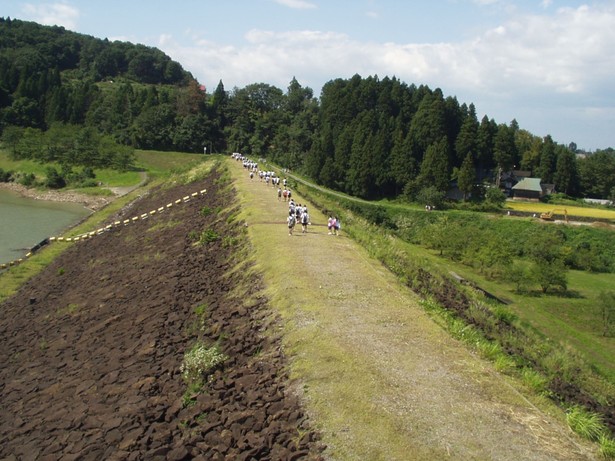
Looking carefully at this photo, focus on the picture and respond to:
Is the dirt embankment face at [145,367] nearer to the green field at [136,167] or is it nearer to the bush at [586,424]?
the bush at [586,424]

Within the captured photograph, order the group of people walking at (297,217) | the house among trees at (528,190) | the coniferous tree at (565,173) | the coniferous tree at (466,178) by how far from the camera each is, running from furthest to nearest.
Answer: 1. the coniferous tree at (565,173)
2. the house among trees at (528,190)
3. the coniferous tree at (466,178)
4. the group of people walking at (297,217)

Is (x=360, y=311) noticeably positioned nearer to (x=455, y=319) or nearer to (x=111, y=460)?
(x=455, y=319)

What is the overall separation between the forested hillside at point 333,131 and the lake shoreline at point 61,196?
10.1 metres

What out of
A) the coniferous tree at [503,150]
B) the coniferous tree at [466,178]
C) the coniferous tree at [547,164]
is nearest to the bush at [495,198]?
the coniferous tree at [466,178]

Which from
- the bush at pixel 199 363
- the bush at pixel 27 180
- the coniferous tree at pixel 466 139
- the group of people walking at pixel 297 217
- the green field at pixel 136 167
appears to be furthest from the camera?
the coniferous tree at pixel 466 139

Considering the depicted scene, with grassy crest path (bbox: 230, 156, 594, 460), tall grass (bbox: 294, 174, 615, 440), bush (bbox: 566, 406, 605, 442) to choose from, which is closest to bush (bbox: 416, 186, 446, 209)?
tall grass (bbox: 294, 174, 615, 440)

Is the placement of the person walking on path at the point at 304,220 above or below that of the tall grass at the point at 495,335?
above

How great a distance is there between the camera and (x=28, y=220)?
51.3 meters

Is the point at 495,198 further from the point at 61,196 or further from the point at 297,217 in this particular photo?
the point at 61,196

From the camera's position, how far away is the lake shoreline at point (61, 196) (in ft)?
206

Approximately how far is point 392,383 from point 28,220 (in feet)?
164

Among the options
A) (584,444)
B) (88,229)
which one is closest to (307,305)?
(584,444)

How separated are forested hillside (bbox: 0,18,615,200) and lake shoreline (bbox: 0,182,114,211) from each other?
396 inches

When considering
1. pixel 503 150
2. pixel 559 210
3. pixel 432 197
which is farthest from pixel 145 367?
pixel 503 150
